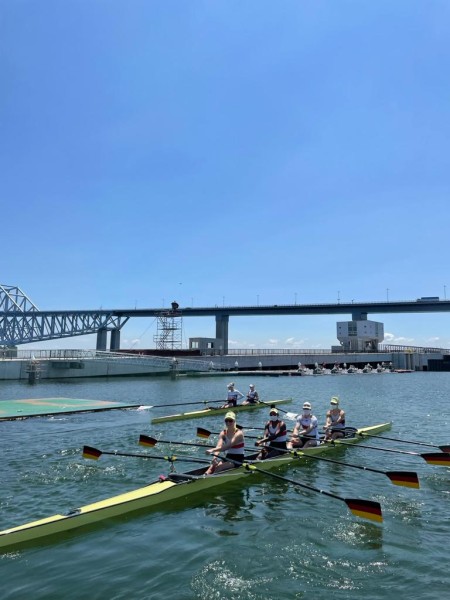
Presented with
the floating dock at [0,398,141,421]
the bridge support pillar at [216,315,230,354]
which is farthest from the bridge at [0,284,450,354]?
the floating dock at [0,398,141,421]

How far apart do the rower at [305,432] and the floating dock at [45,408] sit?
18.3 m

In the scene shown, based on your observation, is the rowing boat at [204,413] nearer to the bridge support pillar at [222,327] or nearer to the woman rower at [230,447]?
A: the woman rower at [230,447]

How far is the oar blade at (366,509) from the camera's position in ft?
34.2

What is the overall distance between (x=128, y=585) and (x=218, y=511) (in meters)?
4.21

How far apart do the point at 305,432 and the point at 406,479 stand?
5.65m

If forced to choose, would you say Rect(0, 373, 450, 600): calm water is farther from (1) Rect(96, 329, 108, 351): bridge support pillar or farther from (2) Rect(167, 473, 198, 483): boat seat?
(1) Rect(96, 329, 108, 351): bridge support pillar

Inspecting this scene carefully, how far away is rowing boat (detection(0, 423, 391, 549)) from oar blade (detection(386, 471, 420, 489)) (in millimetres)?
4310

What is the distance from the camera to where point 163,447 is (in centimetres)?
1953

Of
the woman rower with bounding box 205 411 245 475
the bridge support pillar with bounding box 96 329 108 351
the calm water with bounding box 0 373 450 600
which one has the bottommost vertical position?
the calm water with bounding box 0 373 450 600

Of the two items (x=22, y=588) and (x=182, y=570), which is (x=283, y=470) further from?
(x=22, y=588)

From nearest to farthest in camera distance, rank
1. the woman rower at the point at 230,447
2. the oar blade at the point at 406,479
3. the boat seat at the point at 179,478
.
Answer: the boat seat at the point at 179,478
the oar blade at the point at 406,479
the woman rower at the point at 230,447

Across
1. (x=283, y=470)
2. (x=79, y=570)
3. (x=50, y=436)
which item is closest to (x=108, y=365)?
(x=50, y=436)

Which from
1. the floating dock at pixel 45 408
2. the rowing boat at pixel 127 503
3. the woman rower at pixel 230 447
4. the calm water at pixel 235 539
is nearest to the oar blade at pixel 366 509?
the calm water at pixel 235 539

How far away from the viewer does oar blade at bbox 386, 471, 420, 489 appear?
41.8 feet
